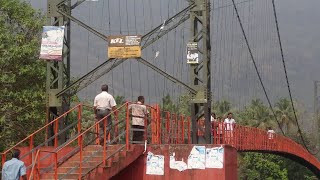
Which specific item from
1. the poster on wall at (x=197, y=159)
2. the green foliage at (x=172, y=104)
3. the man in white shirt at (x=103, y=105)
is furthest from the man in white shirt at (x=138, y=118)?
the green foliage at (x=172, y=104)

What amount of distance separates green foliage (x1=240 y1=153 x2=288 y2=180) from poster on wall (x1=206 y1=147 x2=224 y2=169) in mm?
41228

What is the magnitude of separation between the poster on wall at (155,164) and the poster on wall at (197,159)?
0.62 metres

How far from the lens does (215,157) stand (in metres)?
12.0

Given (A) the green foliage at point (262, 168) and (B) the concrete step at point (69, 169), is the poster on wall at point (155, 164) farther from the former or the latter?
(A) the green foliage at point (262, 168)

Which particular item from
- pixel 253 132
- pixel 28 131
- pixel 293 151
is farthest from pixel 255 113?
pixel 28 131

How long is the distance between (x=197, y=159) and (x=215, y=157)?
1.31 feet

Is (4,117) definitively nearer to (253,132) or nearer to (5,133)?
(5,133)

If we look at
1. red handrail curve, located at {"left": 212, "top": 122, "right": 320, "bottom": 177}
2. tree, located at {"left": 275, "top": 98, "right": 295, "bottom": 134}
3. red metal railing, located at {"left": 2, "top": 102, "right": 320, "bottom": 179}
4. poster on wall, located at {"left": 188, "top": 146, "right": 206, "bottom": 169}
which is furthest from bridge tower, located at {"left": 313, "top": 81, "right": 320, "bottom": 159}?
poster on wall, located at {"left": 188, "top": 146, "right": 206, "bottom": 169}

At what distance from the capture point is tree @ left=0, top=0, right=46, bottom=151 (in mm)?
19250

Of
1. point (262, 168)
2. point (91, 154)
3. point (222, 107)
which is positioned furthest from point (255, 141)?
point (222, 107)

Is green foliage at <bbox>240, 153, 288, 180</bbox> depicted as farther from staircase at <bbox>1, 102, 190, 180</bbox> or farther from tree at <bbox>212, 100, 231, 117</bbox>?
staircase at <bbox>1, 102, 190, 180</bbox>

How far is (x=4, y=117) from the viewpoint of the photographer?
1902 centimetres

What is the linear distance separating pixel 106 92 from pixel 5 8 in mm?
9817

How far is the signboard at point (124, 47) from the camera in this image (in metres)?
15.2
